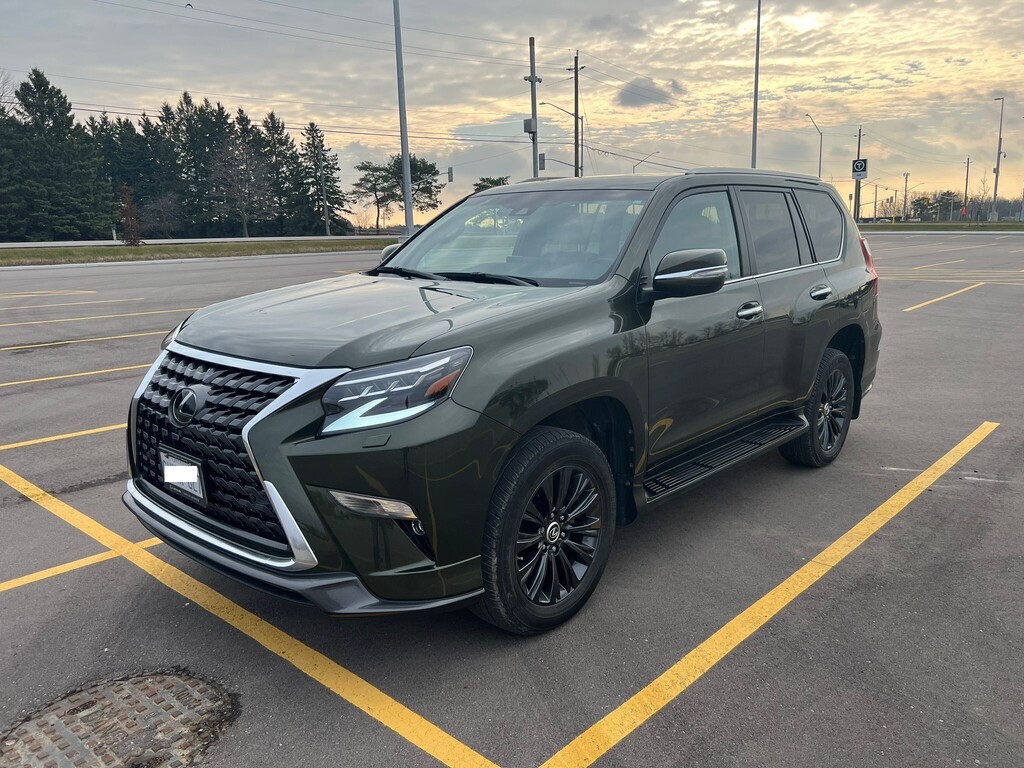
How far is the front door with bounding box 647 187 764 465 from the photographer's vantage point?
3.58 meters

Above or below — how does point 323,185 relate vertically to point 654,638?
above

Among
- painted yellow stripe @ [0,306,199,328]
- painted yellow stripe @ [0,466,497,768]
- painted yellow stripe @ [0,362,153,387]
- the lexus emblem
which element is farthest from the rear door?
painted yellow stripe @ [0,306,199,328]

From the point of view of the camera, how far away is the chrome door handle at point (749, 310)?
4.07 m

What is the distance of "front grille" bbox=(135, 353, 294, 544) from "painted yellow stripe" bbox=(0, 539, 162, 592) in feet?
3.62

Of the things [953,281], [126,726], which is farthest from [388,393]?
[953,281]

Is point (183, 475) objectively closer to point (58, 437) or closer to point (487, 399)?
point (487, 399)

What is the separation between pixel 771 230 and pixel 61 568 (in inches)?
169

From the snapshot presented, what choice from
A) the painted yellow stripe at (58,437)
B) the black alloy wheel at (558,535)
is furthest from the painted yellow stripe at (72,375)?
the black alloy wheel at (558,535)

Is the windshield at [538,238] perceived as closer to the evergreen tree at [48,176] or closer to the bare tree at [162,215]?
the evergreen tree at [48,176]

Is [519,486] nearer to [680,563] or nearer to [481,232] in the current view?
[680,563]

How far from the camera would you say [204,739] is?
8.45 ft

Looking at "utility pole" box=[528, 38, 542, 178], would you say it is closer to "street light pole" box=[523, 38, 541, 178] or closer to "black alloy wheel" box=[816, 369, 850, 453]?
"street light pole" box=[523, 38, 541, 178]

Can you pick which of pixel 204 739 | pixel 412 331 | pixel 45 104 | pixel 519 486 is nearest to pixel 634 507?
pixel 519 486

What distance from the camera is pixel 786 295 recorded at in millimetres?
4477
